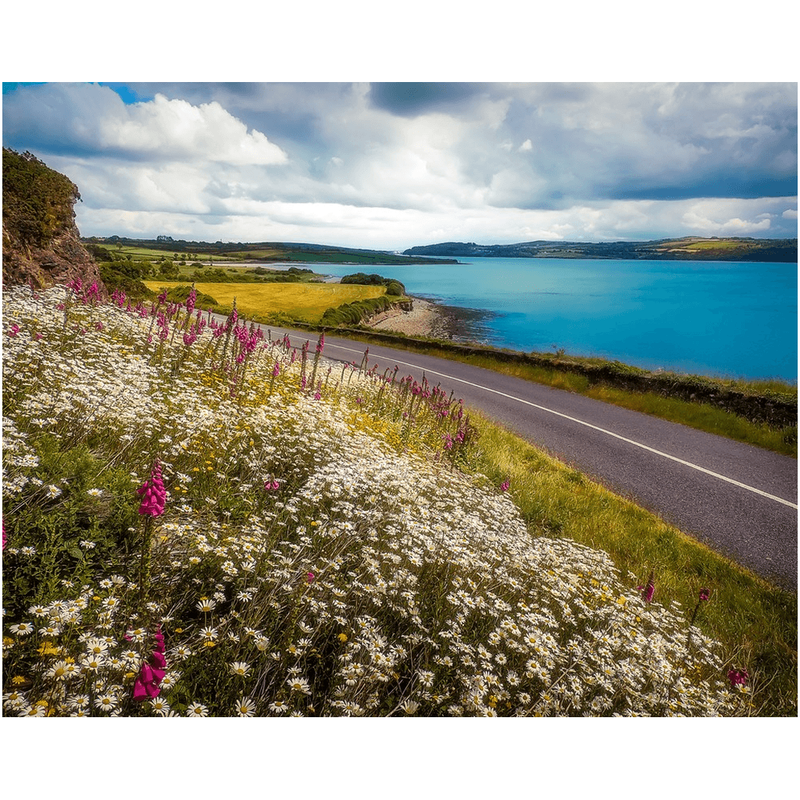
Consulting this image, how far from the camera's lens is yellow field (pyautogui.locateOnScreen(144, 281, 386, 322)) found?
636cm

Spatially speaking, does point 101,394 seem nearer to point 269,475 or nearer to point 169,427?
point 169,427

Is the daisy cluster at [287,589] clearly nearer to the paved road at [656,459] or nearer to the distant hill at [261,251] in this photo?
the distant hill at [261,251]

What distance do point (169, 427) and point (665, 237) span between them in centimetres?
552

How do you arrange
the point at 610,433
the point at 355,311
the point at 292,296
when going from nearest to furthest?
the point at 292,296, the point at 355,311, the point at 610,433

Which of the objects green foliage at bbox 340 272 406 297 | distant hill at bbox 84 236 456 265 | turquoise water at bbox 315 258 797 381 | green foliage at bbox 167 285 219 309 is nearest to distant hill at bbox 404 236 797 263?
turquoise water at bbox 315 258 797 381

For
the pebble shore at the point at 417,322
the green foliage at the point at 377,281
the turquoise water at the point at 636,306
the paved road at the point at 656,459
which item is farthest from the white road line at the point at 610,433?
the green foliage at the point at 377,281

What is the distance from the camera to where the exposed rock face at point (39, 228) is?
4039 millimetres

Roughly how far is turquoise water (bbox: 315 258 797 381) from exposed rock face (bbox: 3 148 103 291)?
2.83m

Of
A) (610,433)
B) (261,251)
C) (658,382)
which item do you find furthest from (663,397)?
(261,251)

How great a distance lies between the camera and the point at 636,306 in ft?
22.5

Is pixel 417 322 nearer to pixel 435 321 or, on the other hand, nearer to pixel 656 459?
pixel 435 321

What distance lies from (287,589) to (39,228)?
4675 millimetres

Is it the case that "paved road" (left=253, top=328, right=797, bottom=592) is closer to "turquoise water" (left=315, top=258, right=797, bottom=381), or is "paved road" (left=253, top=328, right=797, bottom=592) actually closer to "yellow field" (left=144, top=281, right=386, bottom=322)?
"yellow field" (left=144, top=281, right=386, bottom=322)

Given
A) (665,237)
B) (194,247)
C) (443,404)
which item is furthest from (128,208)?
(665,237)
